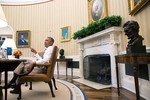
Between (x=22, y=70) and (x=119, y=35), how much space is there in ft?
7.39

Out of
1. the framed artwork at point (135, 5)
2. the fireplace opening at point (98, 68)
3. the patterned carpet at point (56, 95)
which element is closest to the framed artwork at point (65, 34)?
the fireplace opening at point (98, 68)

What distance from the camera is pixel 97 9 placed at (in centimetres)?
429

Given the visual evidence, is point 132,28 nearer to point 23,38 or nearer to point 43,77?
point 43,77

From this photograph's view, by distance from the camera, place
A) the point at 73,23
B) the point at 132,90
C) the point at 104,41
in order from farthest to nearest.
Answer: the point at 73,23, the point at 104,41, the point at 132,90

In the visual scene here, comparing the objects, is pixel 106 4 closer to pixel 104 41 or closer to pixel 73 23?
pixel 104 41

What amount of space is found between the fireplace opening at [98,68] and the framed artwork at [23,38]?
11.9ft

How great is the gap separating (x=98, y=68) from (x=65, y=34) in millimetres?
2726

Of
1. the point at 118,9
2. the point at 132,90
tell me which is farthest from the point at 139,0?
the point at 132,90

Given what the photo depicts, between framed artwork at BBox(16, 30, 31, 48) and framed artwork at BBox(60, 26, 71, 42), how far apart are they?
6.03ft

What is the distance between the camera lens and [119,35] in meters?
3.17

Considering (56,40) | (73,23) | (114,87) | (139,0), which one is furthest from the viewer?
(56,40)

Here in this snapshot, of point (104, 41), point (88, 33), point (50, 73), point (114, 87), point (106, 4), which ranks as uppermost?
point (106, 4)

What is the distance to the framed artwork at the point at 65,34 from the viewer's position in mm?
5967

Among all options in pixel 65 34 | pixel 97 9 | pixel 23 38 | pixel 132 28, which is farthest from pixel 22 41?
pixel 132 28
